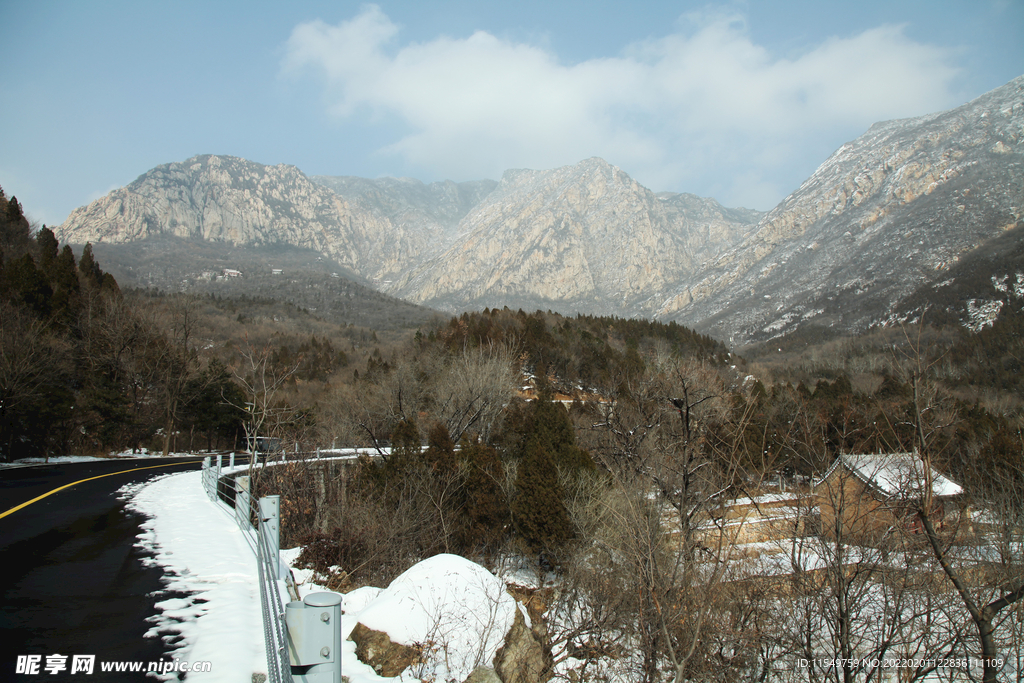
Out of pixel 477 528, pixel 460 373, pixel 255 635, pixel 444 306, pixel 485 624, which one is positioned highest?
pixel 444 306

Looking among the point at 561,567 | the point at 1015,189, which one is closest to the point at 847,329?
Answer: the point at 1015,189

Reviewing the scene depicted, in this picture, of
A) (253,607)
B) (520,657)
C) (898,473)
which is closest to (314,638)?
(253,607)

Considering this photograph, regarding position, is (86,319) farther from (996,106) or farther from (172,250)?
(996,106)

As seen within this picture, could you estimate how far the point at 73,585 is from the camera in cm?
695

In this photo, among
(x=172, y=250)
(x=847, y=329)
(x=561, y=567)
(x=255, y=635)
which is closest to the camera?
(x=255, y=635)

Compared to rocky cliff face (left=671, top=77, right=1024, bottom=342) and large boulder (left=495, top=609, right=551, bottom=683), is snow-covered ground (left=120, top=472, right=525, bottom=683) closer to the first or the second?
large boulder (left=495, top=609, right=551, bottom=683)

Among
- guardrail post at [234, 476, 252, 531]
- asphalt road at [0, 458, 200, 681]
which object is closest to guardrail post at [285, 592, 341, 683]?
asphalt road at [0, 458, 200, 681]

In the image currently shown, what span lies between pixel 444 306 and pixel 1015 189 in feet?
554

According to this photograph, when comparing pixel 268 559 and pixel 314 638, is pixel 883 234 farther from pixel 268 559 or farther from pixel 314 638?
pixel 314 638

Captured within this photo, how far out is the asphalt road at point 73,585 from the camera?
521cm

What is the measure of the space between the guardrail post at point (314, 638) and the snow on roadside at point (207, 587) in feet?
8.80

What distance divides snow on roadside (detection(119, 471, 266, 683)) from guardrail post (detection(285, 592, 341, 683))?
8.80 feet

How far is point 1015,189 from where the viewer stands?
449ft

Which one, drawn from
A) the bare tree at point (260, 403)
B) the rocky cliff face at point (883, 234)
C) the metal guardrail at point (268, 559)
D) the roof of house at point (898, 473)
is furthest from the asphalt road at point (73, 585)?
the rocky cliff face at point (883, 234)
